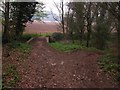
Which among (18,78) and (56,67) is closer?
(18,78)

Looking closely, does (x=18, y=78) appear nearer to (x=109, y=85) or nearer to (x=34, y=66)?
(x=34, y=66)

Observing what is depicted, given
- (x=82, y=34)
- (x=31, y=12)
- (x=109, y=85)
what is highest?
(x=31, y=12)

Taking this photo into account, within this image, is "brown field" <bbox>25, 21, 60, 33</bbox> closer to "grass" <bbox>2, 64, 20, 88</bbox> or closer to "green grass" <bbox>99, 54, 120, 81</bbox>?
"green grass" <bbox>99, 54, 120, 81</bbox>

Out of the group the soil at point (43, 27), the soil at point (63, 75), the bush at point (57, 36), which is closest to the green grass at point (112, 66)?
the soil at point (63, 75)

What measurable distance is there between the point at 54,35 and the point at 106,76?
24.5m

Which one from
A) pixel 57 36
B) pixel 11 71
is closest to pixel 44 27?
pixel 57 36

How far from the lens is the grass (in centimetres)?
811

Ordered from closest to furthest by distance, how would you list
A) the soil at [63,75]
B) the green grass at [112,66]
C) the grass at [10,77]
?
the grass at [10,77] → the soil at [63,75] → the green grass at [112,66]

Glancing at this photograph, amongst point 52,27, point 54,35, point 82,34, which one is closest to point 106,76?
point 82,34

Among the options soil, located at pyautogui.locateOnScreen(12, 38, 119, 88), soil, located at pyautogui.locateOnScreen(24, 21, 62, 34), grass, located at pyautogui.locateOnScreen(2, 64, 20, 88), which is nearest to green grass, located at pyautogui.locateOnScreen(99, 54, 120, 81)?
soil, located at pyautogui.locateOnScreen(12, 38, 119, 88)

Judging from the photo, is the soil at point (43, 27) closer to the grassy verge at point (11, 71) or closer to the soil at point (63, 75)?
the grassy verge at point (11, 71)

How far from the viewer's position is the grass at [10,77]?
8109 mm

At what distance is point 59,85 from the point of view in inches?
327

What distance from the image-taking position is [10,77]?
8945 millimetres
